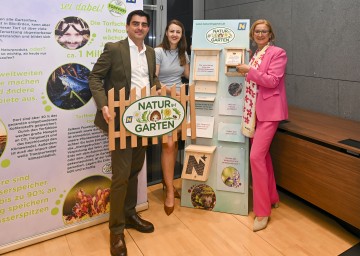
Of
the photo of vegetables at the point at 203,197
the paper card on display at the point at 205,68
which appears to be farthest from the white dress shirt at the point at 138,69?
the photo of vegetables at the point at 203,197

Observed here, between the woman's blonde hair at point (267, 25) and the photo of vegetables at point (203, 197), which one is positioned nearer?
the woman's blonde hair at point (267, 25)

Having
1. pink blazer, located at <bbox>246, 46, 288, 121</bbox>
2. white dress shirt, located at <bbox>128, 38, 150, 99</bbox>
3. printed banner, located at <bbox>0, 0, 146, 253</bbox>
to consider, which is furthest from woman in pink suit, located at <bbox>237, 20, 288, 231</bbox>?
printed banner, located at <bbox>0, 0, 146, 253</bbox>

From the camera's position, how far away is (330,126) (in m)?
2.68

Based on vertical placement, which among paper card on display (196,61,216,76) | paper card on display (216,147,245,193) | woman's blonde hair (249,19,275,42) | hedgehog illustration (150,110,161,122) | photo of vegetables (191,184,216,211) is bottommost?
photo of vegetables (191,184,216,211)

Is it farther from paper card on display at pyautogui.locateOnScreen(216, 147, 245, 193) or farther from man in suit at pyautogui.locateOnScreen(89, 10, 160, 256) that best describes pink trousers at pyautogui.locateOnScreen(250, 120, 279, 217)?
man in suit at pyautogui.locateOnScreen(89, 10, 160, 256)

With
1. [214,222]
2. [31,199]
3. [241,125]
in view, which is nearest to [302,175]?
[241,125]

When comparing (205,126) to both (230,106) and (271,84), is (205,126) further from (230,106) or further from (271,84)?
(271,84)

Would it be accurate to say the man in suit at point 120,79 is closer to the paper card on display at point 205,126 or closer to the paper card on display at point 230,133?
the paper card on display at point 205,126

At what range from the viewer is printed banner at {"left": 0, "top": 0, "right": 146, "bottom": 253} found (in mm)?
2098

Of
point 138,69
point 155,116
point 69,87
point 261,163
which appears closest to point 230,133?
point 261,163

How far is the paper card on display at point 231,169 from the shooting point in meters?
2.78

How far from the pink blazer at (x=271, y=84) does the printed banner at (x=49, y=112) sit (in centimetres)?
105

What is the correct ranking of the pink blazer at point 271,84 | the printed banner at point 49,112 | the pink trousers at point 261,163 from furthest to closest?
the pink trousers at point 261,163 → the pink blazer at point 271,84 → the printed banner at point 49,112

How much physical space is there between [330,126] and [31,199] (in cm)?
235
